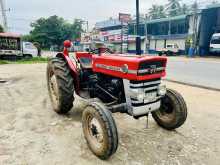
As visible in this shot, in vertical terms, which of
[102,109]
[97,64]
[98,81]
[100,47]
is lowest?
[102,109]

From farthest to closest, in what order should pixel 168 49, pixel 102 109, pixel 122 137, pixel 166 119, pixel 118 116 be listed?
pixel 168 49 → pixel 118 116 → pixel 166 119 → pixel 122 137 → pixel 102 109

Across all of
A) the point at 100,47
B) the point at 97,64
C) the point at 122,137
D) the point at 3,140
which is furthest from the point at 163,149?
the point at 3,140

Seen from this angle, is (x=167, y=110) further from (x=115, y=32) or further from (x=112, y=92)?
(x=115, y=32)

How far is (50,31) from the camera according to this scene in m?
49.3

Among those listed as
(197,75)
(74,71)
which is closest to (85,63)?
(74,71)

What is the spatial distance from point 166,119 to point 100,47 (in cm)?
177

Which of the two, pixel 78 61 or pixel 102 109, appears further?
pixel 78 61

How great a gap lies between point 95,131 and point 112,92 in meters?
0.79

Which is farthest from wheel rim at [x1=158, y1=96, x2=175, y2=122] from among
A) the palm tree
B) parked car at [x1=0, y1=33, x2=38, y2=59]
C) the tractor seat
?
the palm tree

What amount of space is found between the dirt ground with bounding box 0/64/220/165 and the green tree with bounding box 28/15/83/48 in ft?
152

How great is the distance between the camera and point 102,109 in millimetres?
2715

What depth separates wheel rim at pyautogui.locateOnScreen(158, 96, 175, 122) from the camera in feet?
11.9

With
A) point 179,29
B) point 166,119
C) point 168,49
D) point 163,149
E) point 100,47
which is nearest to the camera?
point 163,149

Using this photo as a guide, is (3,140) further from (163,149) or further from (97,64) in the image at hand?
(163,149)
